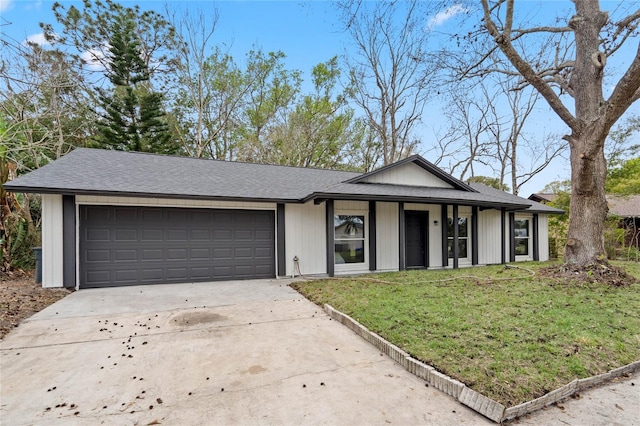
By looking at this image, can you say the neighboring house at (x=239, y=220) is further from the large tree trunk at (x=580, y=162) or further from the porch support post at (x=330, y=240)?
the large tree trunk at (x=580, y=162)

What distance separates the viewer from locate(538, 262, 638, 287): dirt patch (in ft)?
22.1

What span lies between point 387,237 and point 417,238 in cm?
137

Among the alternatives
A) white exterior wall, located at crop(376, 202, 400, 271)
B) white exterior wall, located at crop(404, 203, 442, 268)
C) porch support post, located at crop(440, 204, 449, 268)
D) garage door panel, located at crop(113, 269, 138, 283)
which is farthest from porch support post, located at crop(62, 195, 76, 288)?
porch support post, located at crop(440, 204, 449, 268)

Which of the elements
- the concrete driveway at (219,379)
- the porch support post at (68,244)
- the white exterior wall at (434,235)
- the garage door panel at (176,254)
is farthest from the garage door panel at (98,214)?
the white exterior wall at (434,235)

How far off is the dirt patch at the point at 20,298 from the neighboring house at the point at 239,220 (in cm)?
43

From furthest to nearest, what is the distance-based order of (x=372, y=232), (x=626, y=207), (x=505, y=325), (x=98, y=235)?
(x=626, y=207) → (x=372, y=232) → (x=98, y=235) → (x=505, y=325)

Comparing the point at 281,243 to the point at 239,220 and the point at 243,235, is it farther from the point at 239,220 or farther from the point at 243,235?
the point at 239,220

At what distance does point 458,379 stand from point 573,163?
7.82m

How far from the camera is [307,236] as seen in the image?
9.16 metres

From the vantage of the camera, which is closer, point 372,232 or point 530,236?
point 372,232

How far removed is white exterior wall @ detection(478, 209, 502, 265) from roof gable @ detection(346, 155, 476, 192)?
5.03ft

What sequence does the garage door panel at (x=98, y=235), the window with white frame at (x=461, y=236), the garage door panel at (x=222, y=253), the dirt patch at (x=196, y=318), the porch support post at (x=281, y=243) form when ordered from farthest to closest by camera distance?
the window with white frame at (x=461, y=236) < the porch support post at (x=281, y=243) < the garage door panel at (x=222, y=253) < the garage door panel at (x=98, y=235) < the dirt patch at (x=196, y=318)

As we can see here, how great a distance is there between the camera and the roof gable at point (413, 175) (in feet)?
32.7

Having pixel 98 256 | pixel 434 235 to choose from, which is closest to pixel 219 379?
pixel 98 256
